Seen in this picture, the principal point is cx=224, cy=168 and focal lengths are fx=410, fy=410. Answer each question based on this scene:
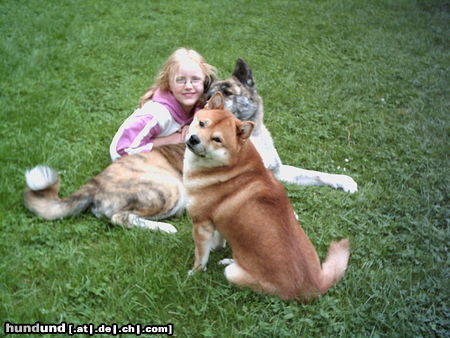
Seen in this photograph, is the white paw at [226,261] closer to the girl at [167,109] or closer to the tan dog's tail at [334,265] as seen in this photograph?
the tan dog's tail at [334,265]

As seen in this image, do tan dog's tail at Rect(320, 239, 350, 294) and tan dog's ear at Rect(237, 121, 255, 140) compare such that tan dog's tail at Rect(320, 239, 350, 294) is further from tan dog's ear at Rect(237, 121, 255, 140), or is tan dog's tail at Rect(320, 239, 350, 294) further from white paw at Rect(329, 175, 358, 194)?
white paw at Rect(329, 175, 358, 194)

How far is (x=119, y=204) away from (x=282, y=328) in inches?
71.0

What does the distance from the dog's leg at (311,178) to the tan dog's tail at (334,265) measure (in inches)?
55.7

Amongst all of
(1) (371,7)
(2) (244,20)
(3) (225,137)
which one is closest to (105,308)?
(3) (225,137)

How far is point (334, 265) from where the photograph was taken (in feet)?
10.1

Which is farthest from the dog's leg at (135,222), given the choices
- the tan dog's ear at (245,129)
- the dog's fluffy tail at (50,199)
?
the tan dog's ear at (245,129)

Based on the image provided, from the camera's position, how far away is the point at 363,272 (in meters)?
3.17

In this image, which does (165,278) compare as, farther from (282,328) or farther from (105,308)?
(282,328)

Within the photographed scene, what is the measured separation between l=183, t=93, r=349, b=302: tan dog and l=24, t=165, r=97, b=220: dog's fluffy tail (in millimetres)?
1128

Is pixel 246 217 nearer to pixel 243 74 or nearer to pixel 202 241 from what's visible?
pixel 202 241

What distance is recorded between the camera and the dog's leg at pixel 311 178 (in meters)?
4.59

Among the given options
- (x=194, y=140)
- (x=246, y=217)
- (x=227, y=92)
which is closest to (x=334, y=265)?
(x=246, y=217)

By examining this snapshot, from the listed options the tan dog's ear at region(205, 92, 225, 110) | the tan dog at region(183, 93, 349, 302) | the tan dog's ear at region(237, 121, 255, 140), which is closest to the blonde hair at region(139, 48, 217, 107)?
the tan dog's ear at region(205, 92, 225, 110)

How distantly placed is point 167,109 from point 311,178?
1.81m
